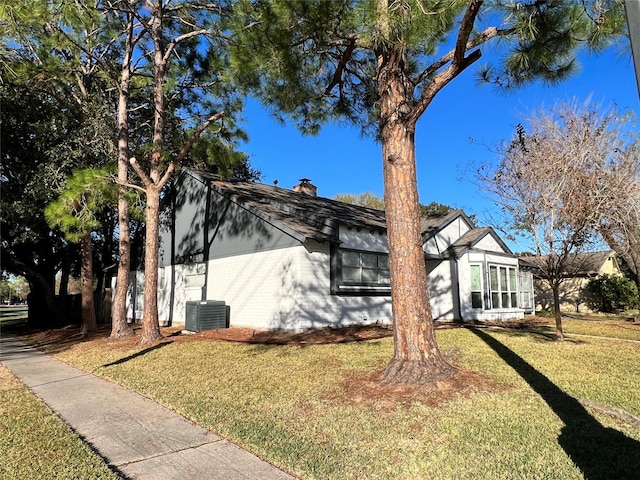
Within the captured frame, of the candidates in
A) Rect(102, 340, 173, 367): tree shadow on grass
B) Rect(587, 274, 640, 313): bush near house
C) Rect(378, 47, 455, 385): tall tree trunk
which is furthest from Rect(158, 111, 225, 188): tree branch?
Rect(587, 274, 640, 313): bush near house

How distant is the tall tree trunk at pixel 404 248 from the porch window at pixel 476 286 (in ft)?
35.7

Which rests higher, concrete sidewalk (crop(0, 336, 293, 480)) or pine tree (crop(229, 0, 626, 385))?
pine tree (crop(229, 0, 626, 385))

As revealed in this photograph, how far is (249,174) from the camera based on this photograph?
25641mm

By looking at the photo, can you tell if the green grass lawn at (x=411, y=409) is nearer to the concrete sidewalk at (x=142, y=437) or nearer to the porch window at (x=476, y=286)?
the concrete sidewalk at (x=142, y=437)

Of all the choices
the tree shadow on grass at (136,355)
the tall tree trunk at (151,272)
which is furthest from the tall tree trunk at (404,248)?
the tall tree trunk at (151,272)

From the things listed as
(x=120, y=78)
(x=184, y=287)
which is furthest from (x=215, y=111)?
(x=184, y=287)

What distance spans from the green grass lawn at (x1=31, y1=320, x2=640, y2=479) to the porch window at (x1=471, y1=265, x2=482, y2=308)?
6.88m

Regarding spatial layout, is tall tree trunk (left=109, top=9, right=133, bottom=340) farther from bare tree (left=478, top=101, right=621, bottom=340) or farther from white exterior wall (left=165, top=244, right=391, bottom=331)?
bare tree (left=478, top=101, right=621, bottom=340)

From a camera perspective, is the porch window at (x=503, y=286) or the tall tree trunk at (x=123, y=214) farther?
the porch window at (x=503, y=286)

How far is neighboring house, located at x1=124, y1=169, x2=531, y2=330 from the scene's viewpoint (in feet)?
41.2

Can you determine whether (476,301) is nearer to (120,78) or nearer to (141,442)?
(141,442)

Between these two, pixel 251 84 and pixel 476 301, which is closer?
pixel 251 84

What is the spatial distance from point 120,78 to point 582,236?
Answer: 1488 cm

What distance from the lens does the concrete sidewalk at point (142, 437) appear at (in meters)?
3.58
